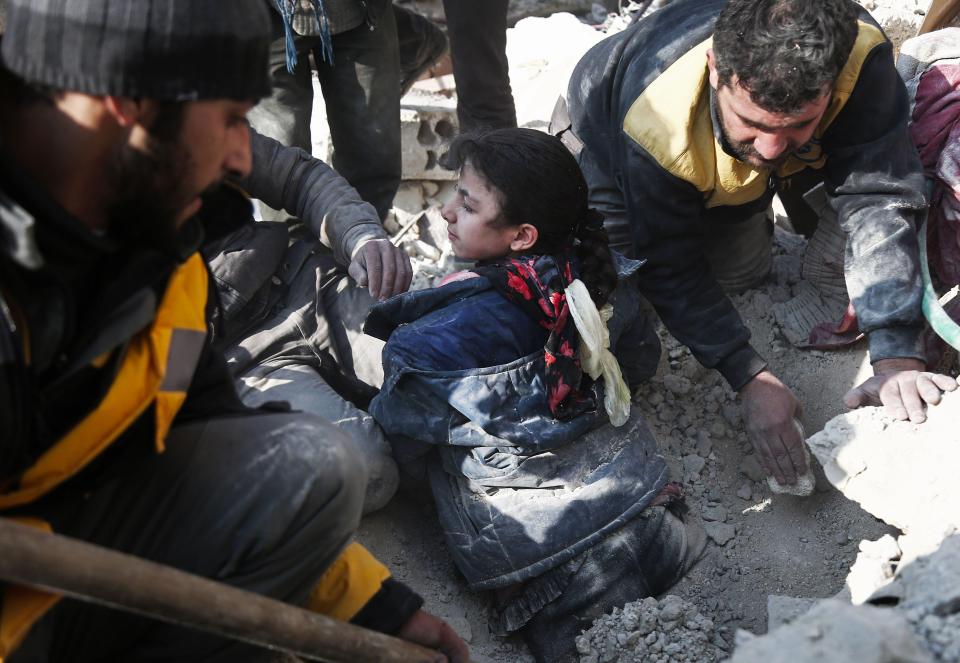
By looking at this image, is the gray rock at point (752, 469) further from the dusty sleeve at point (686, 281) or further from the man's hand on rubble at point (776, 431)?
the dusty sleeve at point (686, 281)

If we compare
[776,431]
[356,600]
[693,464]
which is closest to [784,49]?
[776,431]

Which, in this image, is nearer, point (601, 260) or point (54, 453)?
point (54, 453)

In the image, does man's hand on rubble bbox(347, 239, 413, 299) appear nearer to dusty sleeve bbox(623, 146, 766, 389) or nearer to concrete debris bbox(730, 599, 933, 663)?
dusty sleeve bbox(623, 146, 766, 389)

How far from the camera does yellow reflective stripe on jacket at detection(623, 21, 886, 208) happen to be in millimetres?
2854

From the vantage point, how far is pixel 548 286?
2.69 metres

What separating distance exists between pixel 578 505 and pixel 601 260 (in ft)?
2.27

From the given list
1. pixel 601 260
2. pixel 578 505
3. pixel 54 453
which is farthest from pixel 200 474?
pixel 601 260

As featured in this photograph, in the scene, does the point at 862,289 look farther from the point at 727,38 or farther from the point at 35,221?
the point at 35,221

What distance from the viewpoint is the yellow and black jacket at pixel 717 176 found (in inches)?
114

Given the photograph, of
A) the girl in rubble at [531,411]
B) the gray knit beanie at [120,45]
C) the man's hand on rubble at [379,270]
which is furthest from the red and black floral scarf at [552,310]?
the gray knit beanie at [120,45]

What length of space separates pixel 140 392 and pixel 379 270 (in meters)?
1.37

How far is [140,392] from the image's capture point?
5.33 feet

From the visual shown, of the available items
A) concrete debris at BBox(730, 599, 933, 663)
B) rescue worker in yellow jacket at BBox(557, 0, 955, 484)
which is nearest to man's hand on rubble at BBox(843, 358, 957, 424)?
rescue worker in yellow jacket at BBox(557, 0, 955, 484)

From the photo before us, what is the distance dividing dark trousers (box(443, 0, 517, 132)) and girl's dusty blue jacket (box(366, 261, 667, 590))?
189cm
